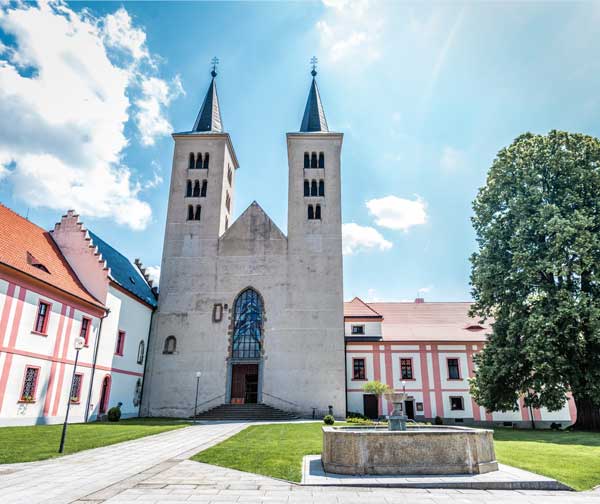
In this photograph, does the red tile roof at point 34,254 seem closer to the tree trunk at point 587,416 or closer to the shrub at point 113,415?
the shrub at point 113,415

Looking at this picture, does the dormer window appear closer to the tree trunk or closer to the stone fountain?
the stone fountain

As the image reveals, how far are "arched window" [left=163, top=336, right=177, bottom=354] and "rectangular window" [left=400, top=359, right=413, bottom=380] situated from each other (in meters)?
17.3

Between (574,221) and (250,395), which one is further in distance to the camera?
(250,395)

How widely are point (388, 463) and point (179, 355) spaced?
24466mm

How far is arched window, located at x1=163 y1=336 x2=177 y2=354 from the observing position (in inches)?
1220

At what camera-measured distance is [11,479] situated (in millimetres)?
8078

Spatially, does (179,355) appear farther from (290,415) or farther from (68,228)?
(68,228)

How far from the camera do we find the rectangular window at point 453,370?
108ft

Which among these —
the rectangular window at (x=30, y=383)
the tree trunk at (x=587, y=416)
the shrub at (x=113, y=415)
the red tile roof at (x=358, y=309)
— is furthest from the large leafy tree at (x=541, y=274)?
the rectangular window at (x=30, y=383)

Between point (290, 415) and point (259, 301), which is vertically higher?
point (259, 301)

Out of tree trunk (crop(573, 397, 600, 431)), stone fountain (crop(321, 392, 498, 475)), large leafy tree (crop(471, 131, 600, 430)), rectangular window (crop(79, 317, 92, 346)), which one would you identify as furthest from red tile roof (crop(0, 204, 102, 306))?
tree trunk (crop(573, 397, 600, 431))

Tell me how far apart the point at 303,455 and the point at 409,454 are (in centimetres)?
353

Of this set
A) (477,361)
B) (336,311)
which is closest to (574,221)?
(477,361)

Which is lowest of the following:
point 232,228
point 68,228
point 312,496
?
point 312,496
